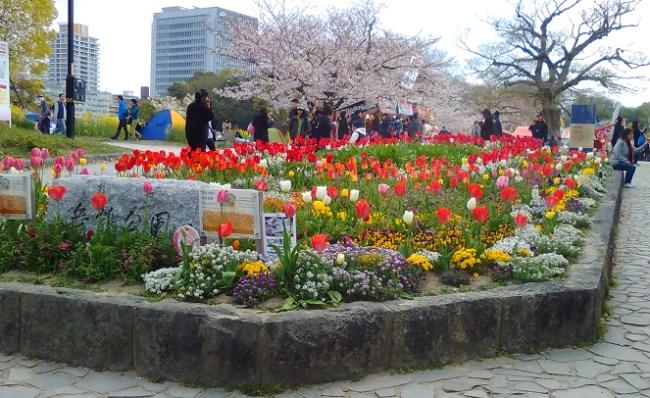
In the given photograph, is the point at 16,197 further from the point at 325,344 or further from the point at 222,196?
the point at 325,344

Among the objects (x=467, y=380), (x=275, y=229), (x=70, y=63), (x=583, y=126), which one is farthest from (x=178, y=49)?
(x=467, y=380)

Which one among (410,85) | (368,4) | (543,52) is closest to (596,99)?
(543,52)

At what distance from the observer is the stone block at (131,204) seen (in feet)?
14.8

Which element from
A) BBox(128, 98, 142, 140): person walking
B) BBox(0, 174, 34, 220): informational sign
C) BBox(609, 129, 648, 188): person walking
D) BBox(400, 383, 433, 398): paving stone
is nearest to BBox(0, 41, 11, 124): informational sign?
BBox(128, 98, 142, 140): person walking

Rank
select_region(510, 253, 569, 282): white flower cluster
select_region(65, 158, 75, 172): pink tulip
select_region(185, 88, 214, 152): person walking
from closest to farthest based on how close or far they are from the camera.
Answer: select_region(510, 253, 569, 282): white flower cluster → select_region(65, 158, 75, 172): pink tulip → select_region(185, 88, 214, 152): person walking

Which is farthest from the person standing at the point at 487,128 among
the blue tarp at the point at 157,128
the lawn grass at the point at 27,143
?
the blue tarp at the point at 157,128

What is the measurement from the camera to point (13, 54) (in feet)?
74.7

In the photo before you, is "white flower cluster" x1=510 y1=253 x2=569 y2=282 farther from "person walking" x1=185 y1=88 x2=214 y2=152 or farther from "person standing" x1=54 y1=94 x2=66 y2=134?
"person standing" x1=54 y1=94 x2=66 y2=134

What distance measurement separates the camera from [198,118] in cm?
1006

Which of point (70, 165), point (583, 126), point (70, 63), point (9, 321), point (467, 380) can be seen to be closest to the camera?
point (467, 380)

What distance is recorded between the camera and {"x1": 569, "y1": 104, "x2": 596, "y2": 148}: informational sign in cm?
2020

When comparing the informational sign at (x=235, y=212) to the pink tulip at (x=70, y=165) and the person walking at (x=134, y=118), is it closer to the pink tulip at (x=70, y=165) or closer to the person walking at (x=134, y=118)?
the pink tulip at (x=70, y=165)

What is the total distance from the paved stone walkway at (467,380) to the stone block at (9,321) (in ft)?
0.30

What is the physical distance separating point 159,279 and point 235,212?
0.64 metres
